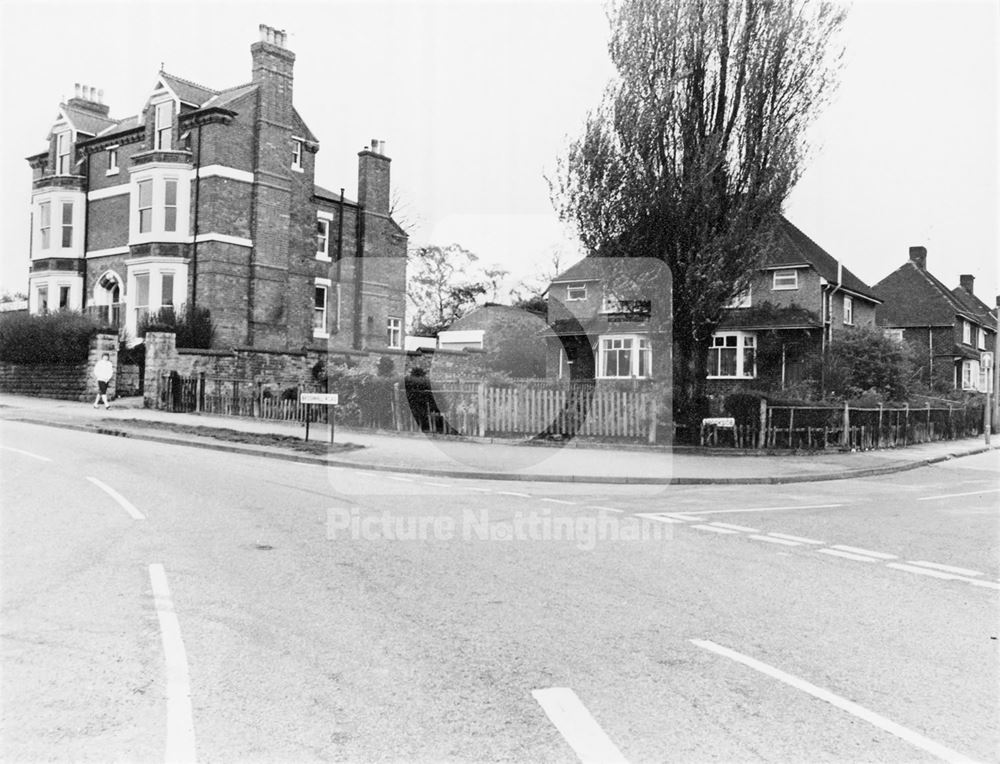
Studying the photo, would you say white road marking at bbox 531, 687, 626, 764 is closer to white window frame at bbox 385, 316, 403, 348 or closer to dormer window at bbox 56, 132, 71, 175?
white window frame at bbox 385, 316, 403, 348

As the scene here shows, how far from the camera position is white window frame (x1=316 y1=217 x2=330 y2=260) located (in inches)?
1549

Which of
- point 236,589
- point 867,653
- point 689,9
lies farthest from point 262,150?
point 867,653

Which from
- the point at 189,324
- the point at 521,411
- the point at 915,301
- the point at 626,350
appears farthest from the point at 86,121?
the point at 915,301

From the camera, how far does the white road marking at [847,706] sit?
383 cm

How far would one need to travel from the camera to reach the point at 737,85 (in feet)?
72.3

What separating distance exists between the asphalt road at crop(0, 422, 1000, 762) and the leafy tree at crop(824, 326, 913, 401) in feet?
86.3

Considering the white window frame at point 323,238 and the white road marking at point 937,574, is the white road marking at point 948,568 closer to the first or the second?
the white road marking at point 937,574

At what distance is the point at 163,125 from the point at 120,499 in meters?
29.7

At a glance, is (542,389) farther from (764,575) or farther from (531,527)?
(764,575)

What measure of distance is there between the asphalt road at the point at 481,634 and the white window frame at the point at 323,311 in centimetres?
2828

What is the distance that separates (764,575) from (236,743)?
5220 mm

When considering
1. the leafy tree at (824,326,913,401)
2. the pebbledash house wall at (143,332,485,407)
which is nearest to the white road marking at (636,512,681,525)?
the pebbledash house wall at (143,332,485,407)

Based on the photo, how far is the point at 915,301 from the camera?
54188 mm

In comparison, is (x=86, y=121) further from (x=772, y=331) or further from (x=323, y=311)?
(x=772, y=331)
